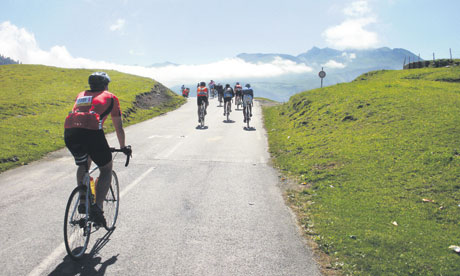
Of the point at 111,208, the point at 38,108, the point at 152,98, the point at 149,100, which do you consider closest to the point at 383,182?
the point at 111,208

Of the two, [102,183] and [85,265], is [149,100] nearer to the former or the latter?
[102,183]

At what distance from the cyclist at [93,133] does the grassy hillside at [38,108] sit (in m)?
6.96

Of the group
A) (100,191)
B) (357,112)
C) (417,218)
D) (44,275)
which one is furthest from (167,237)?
(357,112)

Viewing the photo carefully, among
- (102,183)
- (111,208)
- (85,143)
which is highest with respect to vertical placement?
(85,143)

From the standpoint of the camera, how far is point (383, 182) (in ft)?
24.8

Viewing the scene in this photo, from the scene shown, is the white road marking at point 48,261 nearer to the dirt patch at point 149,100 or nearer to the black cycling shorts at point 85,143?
the black cycling shorts at point 85,143

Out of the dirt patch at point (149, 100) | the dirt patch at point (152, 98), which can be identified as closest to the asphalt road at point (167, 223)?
the dirt patch at point (149, 100)

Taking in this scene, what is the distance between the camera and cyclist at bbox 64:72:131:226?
4.34 m

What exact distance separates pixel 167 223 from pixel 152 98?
30.5 metres

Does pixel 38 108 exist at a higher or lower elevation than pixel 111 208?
higher

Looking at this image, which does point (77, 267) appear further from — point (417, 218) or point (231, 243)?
point (417, 218)

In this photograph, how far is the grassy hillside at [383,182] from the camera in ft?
15.2

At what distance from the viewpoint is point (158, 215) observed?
19.8 feet

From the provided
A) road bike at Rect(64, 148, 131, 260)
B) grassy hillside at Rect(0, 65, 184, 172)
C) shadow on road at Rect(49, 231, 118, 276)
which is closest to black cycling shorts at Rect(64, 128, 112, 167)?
road bike at Rect(64, 148, 131, 260)
